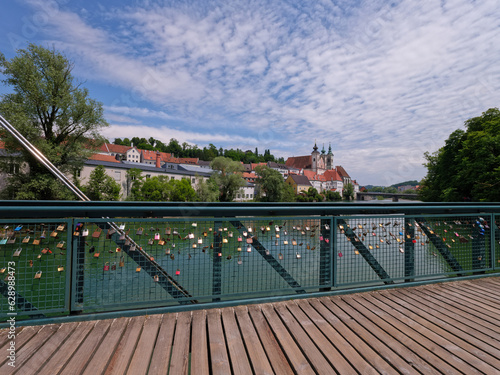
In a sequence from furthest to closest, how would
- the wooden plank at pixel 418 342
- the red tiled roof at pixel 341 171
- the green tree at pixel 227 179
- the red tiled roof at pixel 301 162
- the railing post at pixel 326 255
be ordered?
the red tiled roof at pixel 341 171 → the red tiled roof at pixel 301 162 → the green tree at pixel 227 179 → the railing post at pixel 326 255 → the wooden plank at pixel 418 342

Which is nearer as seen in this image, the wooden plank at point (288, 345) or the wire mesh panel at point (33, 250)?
the wooden plank at point (288, 345)

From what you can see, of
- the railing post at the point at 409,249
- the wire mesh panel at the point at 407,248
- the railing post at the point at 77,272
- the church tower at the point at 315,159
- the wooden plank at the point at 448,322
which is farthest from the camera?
the church tower at the point at 315,159

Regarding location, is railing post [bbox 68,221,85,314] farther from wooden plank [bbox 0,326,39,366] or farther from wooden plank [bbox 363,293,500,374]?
wooden plank [bbox 363,293,500,374]

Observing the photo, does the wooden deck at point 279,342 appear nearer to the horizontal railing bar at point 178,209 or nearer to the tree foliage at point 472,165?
the horizontal railing bar at point 178,209

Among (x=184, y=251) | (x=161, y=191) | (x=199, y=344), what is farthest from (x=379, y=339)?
(x=161, y=191)

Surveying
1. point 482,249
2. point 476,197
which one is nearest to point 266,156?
point 476,197

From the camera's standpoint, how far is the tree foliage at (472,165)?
20969 millimetres

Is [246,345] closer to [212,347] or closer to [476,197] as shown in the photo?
[212,347]

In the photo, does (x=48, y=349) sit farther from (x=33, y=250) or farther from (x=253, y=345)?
(x=253, y=345)

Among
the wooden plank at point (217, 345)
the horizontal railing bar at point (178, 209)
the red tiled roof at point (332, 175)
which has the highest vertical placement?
the red tiled roof at point (332, 175)

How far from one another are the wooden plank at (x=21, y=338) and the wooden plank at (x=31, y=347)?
0.03 m

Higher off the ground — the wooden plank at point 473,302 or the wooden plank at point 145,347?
the wooden plank at point 145,347

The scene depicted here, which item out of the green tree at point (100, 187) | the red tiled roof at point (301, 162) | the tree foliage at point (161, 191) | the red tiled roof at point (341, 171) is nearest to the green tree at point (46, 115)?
the green tree at point (100, 187)

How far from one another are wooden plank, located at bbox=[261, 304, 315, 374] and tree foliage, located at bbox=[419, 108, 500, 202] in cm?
2494
